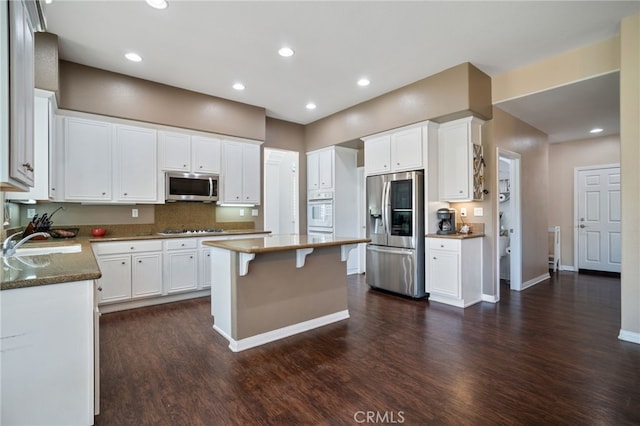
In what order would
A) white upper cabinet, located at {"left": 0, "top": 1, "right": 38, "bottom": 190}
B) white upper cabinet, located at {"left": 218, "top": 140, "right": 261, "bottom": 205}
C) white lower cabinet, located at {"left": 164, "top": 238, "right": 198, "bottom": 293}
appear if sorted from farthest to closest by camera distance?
white upper cabinet, located at {"left": 218, "top": 140, "right": 261, "bottom": 205}, white lower cabinet, located at {"left": 164, "top": 238, "right": 198, "bottom": 293}, white upper cabinet, located at {"left": 0, "top": 1, "right": 38, "bottom": 190}

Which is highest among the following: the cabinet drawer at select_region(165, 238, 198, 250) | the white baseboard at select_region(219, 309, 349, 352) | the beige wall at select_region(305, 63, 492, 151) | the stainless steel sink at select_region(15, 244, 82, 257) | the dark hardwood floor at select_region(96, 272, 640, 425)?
the beige wall at select_region(305, 63, 492, 151)

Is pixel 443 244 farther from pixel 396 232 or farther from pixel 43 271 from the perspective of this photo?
pixel 43 271

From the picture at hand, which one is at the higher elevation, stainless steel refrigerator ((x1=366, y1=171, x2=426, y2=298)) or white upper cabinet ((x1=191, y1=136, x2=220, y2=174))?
white upper cabinet ((x1=191, y1=136, x2=220, y2=174))

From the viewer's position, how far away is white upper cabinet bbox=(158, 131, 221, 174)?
4.35m

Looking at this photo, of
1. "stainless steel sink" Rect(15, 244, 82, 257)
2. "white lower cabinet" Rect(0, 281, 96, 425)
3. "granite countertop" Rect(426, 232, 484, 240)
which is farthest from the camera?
"granite countertop" Rect(426, 232, 484, 240)

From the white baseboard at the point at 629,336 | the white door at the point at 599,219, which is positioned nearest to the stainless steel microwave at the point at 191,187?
the white baseboard at the point at 629,336

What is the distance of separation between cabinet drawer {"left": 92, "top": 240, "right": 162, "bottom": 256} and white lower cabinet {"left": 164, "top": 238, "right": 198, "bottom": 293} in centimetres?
14

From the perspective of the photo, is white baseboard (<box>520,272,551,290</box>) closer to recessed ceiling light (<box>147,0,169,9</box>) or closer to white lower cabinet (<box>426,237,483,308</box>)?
white lower cabinet (<box>426,237,483,308</box>)

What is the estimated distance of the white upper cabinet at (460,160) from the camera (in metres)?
4.00

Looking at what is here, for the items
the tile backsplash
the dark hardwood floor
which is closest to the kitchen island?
the dark hardwood floor

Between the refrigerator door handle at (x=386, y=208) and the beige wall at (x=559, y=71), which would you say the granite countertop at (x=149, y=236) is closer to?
the refrigerator door handle at (x=386, y=208)

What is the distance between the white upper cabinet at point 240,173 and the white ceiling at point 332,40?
0.93 metres

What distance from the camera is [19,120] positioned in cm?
139

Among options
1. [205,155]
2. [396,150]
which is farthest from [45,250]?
[396,150]
